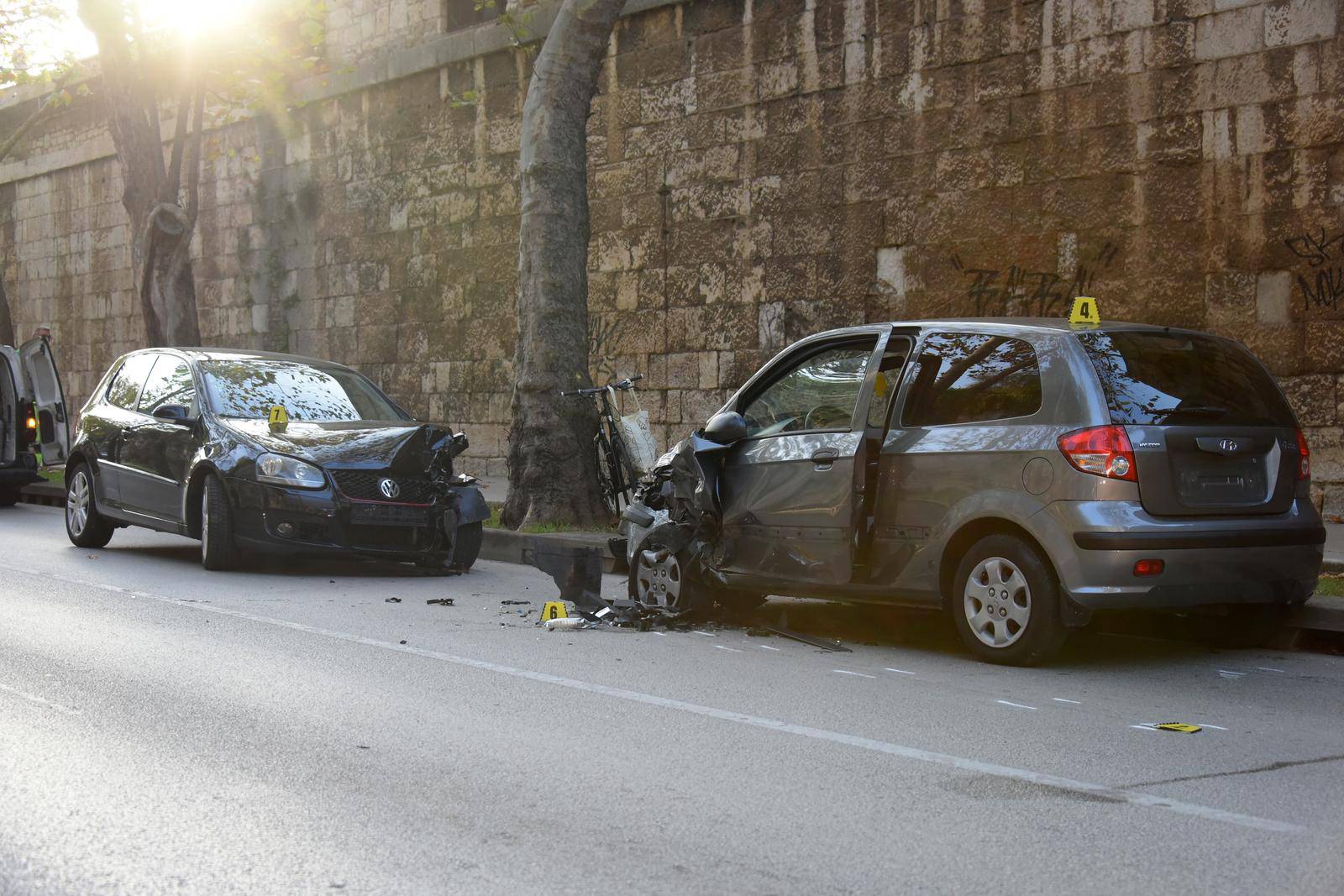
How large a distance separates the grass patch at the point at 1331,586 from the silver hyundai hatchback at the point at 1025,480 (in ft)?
1.75

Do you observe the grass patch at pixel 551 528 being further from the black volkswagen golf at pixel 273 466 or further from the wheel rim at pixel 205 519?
the wheel rim at pixel 205 519

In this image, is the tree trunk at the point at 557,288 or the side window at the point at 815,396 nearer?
the side window at the point at 815,396

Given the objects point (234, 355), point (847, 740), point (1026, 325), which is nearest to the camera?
point (847, 740)

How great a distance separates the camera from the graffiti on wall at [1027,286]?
12.5 meters

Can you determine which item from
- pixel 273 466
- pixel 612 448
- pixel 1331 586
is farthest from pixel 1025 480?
pixel 612 448

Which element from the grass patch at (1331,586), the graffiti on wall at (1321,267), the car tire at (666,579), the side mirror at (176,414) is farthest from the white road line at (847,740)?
the graffiti on wall at (1321,267)

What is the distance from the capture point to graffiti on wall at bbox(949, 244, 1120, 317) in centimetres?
1247

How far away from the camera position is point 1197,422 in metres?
6.67

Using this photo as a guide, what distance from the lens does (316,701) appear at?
5.91m

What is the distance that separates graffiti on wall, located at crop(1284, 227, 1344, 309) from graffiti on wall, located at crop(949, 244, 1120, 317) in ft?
4.93

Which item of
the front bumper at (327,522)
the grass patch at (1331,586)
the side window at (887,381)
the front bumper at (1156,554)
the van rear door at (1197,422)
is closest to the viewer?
the front bumper at (1156,554)

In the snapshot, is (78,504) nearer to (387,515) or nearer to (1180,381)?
(387,515)

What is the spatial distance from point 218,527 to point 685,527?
151 inches

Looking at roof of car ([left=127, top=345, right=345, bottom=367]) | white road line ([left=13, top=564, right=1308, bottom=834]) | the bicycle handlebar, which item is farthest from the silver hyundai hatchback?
roof of car ([left=127, top=345, right=345, bottom=367])
